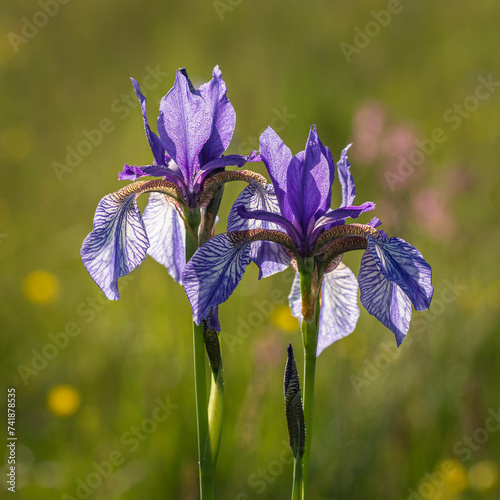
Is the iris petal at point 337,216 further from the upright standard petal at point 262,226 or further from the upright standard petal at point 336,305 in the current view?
the upright standard petal at point 336,305

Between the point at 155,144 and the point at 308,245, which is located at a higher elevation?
the point at 155,144

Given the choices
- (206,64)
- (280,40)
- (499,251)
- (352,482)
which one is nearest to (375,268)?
(352,482)

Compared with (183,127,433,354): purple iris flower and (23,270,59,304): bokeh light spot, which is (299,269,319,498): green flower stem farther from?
(23,270,59,304): bokeh light spot

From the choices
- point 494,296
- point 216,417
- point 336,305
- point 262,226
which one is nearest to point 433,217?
point 494,296

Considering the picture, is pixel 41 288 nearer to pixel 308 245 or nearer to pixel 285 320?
pixel 285 320

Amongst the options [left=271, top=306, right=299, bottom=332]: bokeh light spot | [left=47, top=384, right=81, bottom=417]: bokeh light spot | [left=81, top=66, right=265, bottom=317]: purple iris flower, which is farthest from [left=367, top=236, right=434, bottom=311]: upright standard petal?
[left=47, top=384, right=81, bottom=417]: bokeh light spot

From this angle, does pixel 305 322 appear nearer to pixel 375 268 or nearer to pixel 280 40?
pixel 375 268
